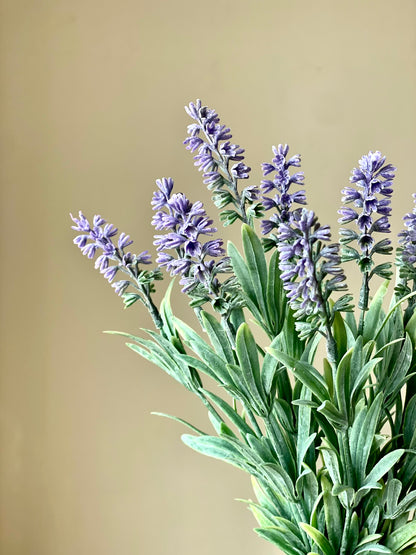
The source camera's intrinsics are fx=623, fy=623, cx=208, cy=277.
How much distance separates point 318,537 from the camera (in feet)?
1.81

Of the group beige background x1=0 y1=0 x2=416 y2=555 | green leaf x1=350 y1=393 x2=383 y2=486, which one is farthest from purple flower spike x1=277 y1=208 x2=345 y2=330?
beige background x1=0 y1=0 x2=416 y2=555

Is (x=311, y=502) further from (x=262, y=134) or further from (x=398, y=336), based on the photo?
(x=262, y=134)

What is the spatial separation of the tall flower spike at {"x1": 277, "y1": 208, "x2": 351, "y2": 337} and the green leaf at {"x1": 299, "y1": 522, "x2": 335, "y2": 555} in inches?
7.2

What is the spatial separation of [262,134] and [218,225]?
22 centimetres

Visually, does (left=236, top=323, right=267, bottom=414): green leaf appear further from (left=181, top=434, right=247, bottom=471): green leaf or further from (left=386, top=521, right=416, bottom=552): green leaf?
(left=386, top=521, right=416, bottom=552): green leaf

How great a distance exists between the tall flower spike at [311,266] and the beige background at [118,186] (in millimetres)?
782

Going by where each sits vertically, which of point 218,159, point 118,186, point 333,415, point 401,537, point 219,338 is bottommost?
point 401,537

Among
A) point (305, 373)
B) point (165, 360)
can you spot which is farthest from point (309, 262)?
point (165, 360)

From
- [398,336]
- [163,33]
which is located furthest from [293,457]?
[163,33]

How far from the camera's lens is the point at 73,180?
1.26 meters

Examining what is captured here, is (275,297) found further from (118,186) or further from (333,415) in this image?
(118,186)

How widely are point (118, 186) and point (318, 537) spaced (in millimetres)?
875

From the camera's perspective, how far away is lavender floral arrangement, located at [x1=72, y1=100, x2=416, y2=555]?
524 mm

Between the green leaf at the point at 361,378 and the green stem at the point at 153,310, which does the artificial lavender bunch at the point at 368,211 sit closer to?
the green leaf at the point at 361,378
